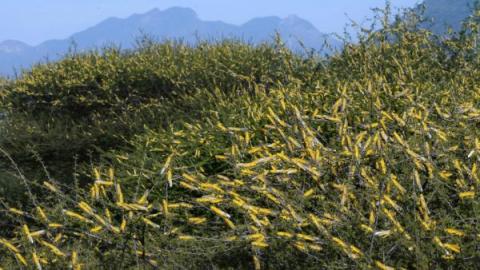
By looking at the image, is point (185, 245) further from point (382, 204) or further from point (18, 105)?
point (18, 105)

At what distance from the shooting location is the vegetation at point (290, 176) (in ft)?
11.0

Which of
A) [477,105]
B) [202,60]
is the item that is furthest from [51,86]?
[477,105]

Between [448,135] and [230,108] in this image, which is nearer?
[448,135]

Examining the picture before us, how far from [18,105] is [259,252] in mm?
8009

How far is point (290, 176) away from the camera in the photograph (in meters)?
3.95

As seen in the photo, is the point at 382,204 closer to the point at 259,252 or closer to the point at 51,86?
the point at 259,252

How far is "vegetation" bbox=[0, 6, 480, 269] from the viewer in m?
3.34

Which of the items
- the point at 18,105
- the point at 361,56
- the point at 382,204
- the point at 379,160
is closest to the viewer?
the point at 382,204

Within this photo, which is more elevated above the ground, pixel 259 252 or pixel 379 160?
pixel 379 160

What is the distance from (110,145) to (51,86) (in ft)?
5.87

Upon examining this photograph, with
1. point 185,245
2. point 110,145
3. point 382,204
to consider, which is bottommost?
point 110,145

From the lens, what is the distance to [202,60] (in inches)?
389

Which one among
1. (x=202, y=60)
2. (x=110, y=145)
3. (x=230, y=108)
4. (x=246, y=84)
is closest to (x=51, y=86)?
(x=110, y=145)

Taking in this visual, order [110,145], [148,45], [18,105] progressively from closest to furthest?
[110,145] < [18,105] < [148,45]
